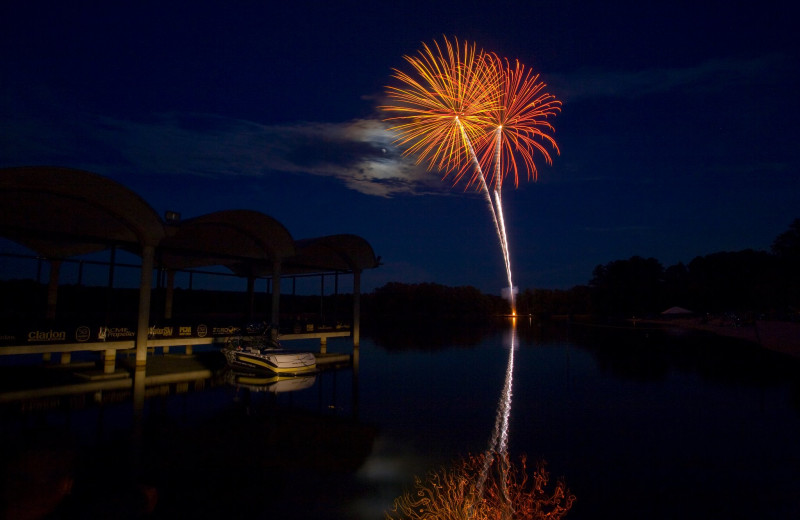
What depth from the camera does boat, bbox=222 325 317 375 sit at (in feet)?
56.2

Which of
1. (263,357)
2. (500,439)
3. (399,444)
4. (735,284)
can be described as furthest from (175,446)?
(735,284)

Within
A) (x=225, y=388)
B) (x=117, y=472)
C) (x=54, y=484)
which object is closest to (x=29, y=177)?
(x=225, y=388)

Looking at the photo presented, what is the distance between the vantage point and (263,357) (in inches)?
676

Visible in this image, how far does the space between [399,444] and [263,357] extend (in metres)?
9.07

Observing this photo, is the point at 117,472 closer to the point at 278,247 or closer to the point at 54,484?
the point at 54,484

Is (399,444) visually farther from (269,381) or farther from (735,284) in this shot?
(735,284)

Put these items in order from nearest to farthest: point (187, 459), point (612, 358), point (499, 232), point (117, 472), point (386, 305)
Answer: point (117, 472)
point (187, 459)
point (499, 232)
point (612, 358)
point (386, 305)

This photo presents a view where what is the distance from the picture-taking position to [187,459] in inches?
325

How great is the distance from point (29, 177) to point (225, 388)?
815cm

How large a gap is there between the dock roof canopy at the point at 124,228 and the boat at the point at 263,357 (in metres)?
4.08

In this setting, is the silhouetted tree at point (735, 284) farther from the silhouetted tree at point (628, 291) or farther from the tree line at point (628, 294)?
the silhouetted tree at point (628, 291)

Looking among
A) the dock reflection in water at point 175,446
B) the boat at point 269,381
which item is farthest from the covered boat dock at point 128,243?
the boat at point 269,381

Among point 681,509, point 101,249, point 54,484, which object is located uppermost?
point 101,249

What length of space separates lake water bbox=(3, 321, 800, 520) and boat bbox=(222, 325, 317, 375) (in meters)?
0.95
